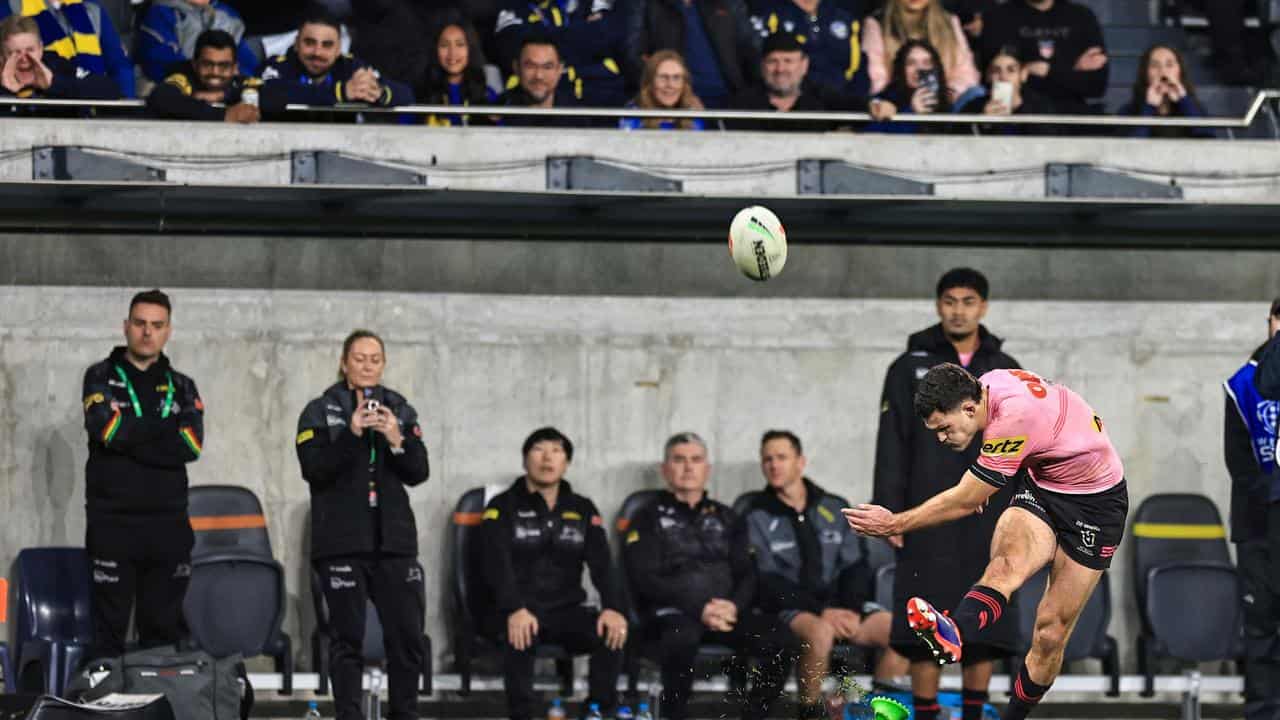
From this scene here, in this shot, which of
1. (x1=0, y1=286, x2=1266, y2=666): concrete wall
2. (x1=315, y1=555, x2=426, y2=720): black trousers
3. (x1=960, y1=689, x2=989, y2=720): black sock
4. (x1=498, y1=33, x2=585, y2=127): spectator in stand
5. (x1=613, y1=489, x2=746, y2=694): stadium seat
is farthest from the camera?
(x1=498, y1=33, x2=585, y2=127): spectator in stand

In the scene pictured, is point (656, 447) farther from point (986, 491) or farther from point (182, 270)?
point (986, 491)

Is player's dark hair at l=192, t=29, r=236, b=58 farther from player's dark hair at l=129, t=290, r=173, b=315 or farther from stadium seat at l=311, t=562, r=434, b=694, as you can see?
stadium seat at l=311, t=562, r=434, b=694

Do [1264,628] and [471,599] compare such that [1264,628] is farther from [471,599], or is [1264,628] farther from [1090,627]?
[471,599]

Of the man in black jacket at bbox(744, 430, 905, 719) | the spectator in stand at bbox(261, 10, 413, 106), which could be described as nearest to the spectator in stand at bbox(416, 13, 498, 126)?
the spectator in stand at bbox(261, 10, 413, 106)

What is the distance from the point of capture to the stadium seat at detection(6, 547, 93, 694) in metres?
9.15

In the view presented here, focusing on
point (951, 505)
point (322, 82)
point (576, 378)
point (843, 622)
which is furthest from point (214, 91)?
point (951, 505)

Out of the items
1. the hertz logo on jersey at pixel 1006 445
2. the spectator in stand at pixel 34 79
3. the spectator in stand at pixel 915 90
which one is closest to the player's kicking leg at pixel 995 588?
the hertz logo on jersey at pixel 1006 445

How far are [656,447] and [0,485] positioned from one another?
4045mm

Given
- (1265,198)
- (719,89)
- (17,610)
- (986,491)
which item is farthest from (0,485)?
(1265,198)

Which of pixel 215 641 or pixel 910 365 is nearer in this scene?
pixel 910 365

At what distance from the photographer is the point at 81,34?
10.6 meters

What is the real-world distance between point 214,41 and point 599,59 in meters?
2.53

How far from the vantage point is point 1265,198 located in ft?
35.4

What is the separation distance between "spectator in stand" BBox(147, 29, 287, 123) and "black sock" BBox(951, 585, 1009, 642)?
5331 millimetres
